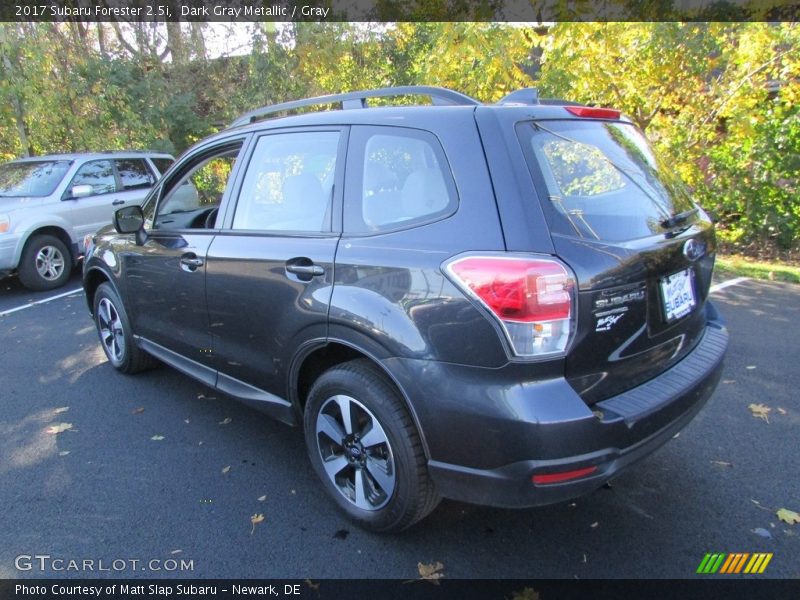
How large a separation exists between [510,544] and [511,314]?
4.01 ft

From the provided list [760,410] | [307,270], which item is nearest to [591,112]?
[307,270]

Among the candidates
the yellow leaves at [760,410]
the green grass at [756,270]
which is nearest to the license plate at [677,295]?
the yellow leaves at [760,410]

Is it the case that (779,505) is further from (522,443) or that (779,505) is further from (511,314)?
(511,314)

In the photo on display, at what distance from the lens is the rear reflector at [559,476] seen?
195cm

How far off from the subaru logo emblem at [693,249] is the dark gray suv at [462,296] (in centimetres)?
2

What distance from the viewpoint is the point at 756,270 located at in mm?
7395

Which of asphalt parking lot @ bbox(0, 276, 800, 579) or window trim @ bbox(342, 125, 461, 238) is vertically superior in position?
window trim @ bbox(342, 125, 461, 238)

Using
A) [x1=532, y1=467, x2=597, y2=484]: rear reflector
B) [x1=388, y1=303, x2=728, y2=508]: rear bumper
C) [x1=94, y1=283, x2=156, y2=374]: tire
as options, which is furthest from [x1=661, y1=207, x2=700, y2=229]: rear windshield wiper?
[x1=94, y1=283, x2=156, y2=374]: tire

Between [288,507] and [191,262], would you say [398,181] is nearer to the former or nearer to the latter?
[191,262]

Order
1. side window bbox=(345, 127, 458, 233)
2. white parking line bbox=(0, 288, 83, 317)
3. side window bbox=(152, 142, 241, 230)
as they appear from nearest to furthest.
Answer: side window bbox=(345, 127, 458, 233) → side window bbox=(152, 142, 241, 230) → white parking line bbox=(0, 288, 83, 317)

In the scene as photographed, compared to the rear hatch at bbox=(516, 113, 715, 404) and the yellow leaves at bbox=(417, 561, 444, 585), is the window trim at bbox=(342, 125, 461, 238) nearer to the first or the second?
the rear hatch at bbox=(516, 113, 715, 404)

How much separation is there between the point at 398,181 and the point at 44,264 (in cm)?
700

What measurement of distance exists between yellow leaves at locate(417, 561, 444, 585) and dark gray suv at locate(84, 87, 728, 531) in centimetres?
21

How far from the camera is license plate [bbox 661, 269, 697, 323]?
2262 millimetres
